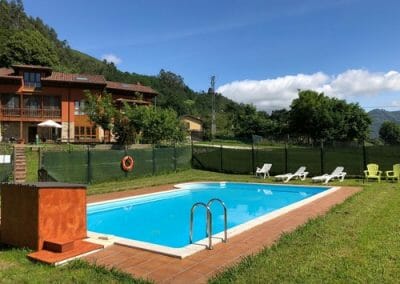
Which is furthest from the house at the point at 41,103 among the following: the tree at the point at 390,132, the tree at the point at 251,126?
the tree at the point at 390,132

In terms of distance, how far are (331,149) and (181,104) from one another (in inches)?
2541

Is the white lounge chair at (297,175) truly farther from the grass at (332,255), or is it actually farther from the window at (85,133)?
the window at (85,133)

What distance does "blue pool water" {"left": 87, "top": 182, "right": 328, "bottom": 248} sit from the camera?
30.7 ft

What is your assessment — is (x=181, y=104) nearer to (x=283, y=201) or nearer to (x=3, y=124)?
(x=3, y=124)

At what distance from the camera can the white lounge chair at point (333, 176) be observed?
1689 cm

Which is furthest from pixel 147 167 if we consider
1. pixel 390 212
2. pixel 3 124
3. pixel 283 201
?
pixel 3 124

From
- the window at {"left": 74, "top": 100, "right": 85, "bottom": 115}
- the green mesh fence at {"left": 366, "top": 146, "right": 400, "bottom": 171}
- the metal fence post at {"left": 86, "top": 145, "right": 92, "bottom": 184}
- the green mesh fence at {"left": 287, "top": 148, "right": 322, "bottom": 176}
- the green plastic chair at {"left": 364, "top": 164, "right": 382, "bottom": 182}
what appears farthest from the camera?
the window at {"left": 74, "top": 100, "right": 85, "bottom": 115}

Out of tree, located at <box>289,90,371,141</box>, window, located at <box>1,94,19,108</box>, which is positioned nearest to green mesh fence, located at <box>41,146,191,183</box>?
window, located at <box>1,94,19,108</box>

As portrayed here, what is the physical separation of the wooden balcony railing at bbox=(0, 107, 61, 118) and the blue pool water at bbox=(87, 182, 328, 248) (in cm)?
2298

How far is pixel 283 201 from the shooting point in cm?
1409

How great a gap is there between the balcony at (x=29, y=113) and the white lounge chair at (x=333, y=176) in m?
26.3

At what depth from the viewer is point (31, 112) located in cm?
3528

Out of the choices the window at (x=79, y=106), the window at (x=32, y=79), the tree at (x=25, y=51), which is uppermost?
the tree at (x=25, y=51)

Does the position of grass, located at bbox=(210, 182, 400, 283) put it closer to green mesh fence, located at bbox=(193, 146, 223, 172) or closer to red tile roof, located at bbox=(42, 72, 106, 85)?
green mesh fence, located at bbox=(193, 146, 223, 172)
